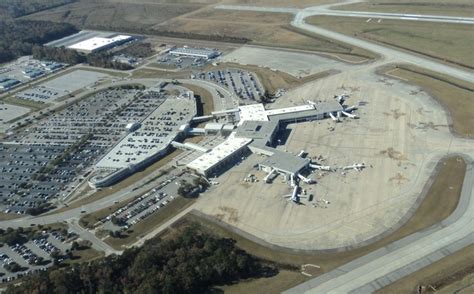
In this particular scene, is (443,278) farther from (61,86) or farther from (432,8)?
(432,8)

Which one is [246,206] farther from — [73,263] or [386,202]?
[73,263]

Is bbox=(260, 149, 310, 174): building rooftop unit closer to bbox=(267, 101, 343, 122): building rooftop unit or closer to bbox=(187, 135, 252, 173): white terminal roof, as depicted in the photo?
bbox=(187, 135, 252, 173): white terminal roof

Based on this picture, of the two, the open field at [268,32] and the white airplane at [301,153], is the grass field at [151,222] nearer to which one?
the white airplane at [301,153]

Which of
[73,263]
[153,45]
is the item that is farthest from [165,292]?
[153,45]

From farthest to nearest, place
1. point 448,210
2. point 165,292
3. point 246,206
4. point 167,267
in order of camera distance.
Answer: point 246,206, point 448,210, point 167,267, point 165,292

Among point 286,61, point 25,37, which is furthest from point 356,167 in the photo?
point 25,37

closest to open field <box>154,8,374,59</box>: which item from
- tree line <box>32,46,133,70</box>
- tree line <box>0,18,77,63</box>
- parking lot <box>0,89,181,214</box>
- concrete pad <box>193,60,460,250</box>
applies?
tree line <box>32,46,133,70</box>

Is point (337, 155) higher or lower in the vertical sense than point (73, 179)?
higher
